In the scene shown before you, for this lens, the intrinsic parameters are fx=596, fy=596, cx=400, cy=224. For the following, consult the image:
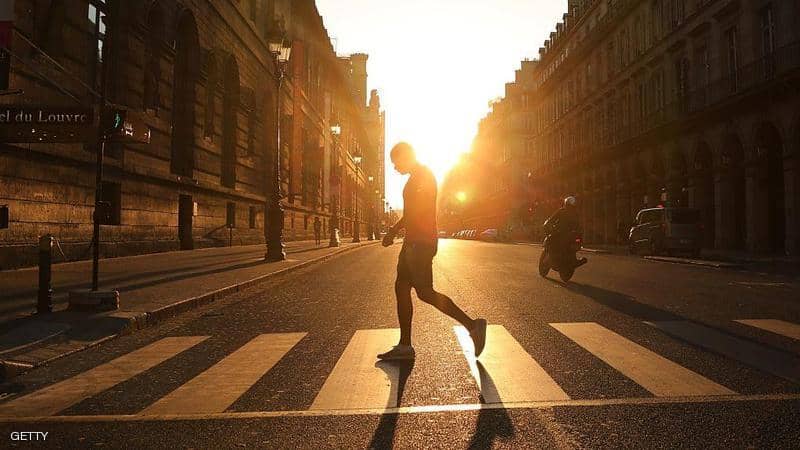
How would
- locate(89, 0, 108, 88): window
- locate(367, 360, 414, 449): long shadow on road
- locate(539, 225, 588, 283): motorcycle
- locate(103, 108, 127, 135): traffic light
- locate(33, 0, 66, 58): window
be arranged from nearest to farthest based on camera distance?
locate(367, 360, 414, 449): long shadow on road, locate(103, 108, 127, 135): traffic light, locate(539, 225, 588, 283): motorcycle, locate(33, 0, 66, 58): window, locate(89, 0, 108, 88): window

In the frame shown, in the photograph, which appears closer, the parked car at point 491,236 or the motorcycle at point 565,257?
the motorcycle at point 565,257

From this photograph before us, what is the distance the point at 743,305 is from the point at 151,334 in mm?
7625

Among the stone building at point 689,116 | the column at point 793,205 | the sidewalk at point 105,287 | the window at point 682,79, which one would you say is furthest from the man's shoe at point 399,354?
the window at point 682,79

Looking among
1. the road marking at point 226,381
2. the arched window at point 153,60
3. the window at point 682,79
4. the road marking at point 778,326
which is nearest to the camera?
the road marking at point 226,381

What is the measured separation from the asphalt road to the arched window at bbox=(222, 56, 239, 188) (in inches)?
783

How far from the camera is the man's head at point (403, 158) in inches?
206

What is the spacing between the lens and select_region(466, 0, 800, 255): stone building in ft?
73.7

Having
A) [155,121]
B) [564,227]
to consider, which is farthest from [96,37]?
[564,227]

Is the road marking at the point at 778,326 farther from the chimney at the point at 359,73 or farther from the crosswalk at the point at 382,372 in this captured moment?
the chimney at the point at 359,73

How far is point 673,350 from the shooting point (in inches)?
205

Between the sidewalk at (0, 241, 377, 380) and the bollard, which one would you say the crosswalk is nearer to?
the sidewalk at (0, 241, 377, 380)

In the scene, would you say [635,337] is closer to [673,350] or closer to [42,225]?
[673,350]

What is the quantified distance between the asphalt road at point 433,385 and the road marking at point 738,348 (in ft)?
0.07

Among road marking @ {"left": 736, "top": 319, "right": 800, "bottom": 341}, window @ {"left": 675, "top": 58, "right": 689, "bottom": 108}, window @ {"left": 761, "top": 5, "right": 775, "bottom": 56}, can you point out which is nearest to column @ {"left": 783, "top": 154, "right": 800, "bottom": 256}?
window @ {"left": 761, "top": 5, "right": 775, "bottom": 56}
